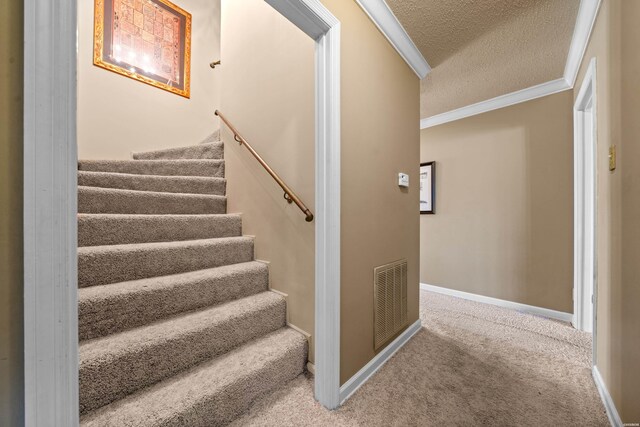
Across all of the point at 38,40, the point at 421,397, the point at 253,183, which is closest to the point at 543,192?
the point at 421,397

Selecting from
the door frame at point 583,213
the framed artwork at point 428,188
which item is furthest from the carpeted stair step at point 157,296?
the door frame at point 583,213

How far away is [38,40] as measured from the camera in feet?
1.71

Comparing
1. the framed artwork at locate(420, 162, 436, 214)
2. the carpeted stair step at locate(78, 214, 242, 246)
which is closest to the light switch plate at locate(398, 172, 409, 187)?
the carpeted stair step at locate(78, 214, 242, 246)

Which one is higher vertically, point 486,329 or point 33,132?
point 33,132

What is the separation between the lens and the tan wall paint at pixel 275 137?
5.47ft

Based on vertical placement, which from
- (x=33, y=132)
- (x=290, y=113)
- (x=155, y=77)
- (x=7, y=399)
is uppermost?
(x=155, y=77)

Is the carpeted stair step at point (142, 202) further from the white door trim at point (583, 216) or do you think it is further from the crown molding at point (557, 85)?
the white door trim at point (583, 216)

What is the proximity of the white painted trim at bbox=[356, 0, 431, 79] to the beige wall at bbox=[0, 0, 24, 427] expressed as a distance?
5.54ft

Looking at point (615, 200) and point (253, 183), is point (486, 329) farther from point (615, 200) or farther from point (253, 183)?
point (253, 183)

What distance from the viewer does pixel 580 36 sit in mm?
1863

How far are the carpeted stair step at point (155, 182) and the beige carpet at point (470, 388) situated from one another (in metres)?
1.86

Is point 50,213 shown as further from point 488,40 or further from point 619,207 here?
point 488,40

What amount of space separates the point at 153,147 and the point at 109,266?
7.49 feet

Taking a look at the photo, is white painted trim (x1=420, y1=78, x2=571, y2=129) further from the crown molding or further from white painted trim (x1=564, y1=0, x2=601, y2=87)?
white painted trim (x1=564, y1=0, x2=601, y2=87)
